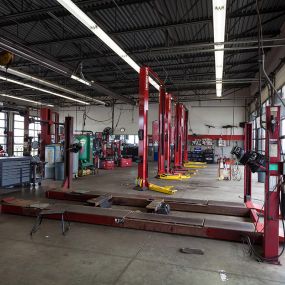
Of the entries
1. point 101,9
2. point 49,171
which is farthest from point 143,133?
point 49,171

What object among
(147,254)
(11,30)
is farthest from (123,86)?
(147,254)

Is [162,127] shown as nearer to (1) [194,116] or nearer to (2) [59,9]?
(2) [59,9]

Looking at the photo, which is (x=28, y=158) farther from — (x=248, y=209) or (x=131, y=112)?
(x=131, y=112)

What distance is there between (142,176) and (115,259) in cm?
474

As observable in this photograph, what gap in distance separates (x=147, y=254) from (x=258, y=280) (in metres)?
1.31

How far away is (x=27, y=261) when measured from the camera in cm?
303

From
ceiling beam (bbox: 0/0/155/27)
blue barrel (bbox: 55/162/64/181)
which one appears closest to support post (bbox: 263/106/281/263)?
ceiling beam (bbox: 0/0/155/27)

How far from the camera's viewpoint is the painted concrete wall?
19.1 metres

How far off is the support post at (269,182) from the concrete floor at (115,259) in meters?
0.30

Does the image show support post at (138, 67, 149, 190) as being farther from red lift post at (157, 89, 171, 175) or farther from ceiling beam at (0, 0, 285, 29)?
red lift post at (157, 89, 171, 175)

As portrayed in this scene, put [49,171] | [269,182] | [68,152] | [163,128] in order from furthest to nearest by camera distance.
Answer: [163,128], [49,171], [68,152], [269,182]

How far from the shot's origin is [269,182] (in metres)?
3.08

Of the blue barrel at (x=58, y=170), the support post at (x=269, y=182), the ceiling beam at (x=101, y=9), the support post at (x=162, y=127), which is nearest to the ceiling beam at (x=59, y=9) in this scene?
the ceiling beam at (x=101, y=9)

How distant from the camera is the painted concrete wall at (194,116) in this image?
62.7 ft
